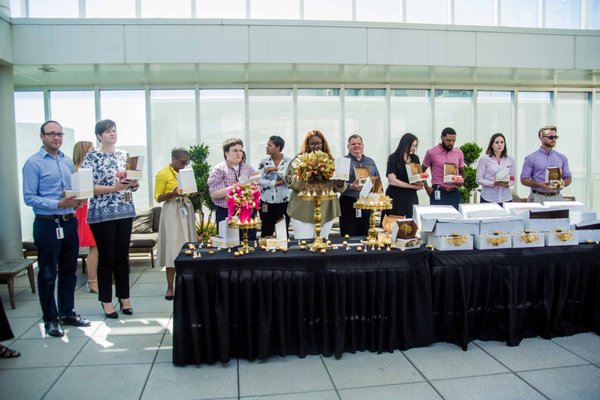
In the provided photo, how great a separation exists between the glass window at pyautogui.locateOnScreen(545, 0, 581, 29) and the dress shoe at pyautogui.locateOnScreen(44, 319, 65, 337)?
837 cm

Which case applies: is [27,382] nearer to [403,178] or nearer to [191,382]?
[191,382]

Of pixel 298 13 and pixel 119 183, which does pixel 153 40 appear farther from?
pixel 119 183

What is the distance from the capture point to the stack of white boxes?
3.32 metres

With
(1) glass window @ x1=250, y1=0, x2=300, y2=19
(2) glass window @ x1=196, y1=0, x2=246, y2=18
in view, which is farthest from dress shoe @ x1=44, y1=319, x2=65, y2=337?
(1) glass window @ x1=250, y1=0, x2=300, y2=19

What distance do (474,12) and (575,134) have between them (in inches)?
122

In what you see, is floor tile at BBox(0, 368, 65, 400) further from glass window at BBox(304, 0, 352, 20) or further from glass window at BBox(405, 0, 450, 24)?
glass window at BBox(405, 0, 450, 24)

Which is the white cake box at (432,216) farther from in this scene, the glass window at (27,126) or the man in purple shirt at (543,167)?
the glass window at (27,126)

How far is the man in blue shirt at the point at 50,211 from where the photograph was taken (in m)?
3.52

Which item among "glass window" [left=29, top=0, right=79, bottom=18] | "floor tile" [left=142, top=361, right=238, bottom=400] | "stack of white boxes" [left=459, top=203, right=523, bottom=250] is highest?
"glass window" [left=29, top=0, right=79, bottom=18]

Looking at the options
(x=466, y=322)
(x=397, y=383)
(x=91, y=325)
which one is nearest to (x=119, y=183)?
(x=91, y=325)

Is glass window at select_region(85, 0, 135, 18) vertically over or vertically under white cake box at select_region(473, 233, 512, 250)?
over

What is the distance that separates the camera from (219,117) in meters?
7.75

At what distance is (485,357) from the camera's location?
10.4ft

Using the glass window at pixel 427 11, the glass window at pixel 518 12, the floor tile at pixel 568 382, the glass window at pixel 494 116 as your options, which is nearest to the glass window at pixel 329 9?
the glass window at pixel 427 11
